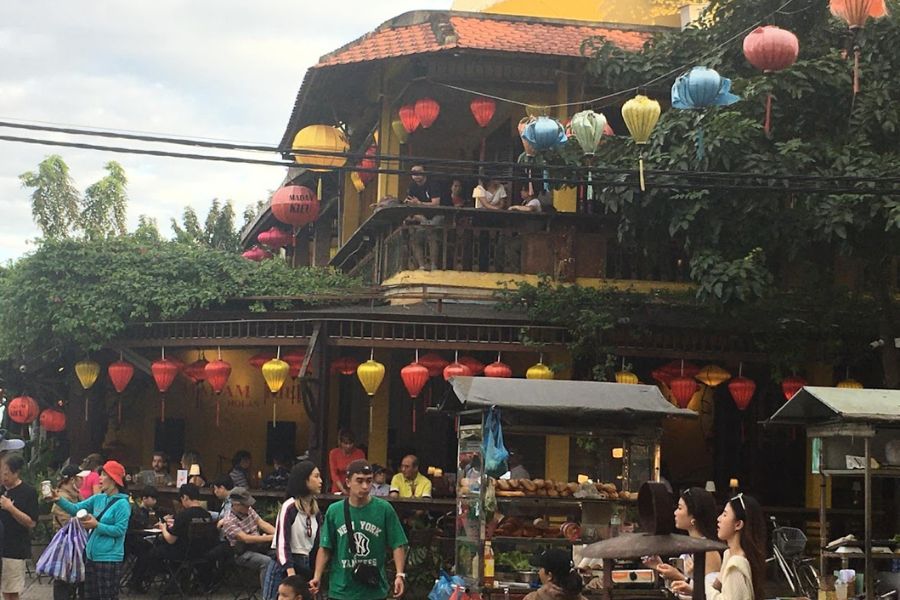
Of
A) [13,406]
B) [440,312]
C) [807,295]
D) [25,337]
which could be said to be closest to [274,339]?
[440,312]

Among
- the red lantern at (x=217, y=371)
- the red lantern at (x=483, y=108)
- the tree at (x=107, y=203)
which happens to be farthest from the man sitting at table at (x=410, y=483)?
the tree at (x=107, y=203)

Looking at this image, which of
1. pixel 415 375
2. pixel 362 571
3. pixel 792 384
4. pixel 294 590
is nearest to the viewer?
pixel 294 590

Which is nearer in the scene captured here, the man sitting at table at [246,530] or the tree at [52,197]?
the man sitting at table at [246,530]

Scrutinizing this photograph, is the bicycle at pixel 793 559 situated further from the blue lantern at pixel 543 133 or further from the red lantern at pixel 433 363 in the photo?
the blue lantern at pixel 543 133

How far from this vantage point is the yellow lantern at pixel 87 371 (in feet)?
60.8

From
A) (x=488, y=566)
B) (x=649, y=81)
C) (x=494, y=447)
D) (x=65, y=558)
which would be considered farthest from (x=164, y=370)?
(x=649, y=81)

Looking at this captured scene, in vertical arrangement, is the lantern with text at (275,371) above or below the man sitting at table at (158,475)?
above

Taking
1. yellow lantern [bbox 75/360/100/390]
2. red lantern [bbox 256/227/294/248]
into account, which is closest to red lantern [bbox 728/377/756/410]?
yellow lantern [bbox 75/360/100/390]

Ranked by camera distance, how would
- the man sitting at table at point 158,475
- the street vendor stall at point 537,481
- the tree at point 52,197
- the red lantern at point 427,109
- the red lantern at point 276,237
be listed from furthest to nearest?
the tree at point 52,197
the red lantern at point 276,237
the man sitting at table at point 158,475
the red lantern at point 427,109
the street vendor stall at point 537,481

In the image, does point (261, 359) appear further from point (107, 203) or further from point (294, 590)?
point (107, 203)

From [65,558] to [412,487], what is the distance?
5344 mm

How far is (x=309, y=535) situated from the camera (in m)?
10.7

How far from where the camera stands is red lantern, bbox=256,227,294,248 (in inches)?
1164

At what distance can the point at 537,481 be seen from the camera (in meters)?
13.3
